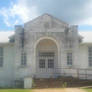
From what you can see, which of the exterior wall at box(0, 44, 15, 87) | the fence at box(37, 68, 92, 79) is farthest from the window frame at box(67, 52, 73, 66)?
the exterior wall at box(0, 44, 15, 87)

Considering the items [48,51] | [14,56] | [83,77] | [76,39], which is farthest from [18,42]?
[83,77]

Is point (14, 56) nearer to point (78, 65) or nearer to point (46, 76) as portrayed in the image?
point (46, 76)

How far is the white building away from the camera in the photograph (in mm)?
26328

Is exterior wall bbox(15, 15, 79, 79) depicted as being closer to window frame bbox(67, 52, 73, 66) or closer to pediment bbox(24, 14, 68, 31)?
pediment bbox(24, 14, 68, 31)

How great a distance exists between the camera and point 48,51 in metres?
28.2

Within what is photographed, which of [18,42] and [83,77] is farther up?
[18,42]

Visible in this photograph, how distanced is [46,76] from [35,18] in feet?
21.7

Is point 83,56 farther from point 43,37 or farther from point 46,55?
point 43,37

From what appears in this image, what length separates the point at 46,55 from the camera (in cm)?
2831

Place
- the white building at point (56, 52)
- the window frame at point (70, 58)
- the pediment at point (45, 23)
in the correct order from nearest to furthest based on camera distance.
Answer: the white building at point (56, 52)
the window frame at point (70, 58)
the pediment at point (45, 23)

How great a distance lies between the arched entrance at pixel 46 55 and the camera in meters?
27.7

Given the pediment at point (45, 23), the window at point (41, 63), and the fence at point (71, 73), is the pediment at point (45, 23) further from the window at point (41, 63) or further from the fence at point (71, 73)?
the fence at point (71, 73)

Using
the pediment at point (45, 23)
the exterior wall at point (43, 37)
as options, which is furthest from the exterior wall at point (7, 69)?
the pediment at point (45, 23)

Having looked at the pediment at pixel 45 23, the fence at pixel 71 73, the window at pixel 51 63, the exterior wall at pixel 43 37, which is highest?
the pediment at pixel 45 23
